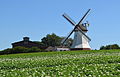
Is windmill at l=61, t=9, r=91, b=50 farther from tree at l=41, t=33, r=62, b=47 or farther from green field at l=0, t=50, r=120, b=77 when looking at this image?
tree at l=41, t=33, r=62, b=47

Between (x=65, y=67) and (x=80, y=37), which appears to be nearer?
(x=65, y=67)

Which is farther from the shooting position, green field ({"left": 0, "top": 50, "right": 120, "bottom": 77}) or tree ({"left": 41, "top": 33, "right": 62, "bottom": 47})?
tree ({"left": 41, "top": 33, "right": 62, "bottom": 47})

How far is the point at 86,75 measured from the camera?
11.3 meters

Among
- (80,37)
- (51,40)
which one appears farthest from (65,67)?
(51,40)

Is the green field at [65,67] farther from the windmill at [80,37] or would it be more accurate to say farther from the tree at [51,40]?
the tree at [51,40]

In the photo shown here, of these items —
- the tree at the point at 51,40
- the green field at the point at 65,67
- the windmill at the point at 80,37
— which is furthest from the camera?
the tree at the point at 51,40

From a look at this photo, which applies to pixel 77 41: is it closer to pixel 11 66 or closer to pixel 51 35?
pixel 11 66

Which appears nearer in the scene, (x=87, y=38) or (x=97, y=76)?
(x=97, y=76)

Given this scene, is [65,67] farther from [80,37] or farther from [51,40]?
[51,40]

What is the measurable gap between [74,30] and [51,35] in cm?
4857

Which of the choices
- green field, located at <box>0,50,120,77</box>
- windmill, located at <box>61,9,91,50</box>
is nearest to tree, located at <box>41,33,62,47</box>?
windmill, located at <box>61,9,91,50</box>

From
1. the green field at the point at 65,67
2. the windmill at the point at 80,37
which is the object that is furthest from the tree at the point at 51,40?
the green field at the point at 65,67

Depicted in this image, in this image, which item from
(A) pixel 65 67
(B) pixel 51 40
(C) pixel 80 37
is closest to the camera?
(A) pixel 65 67

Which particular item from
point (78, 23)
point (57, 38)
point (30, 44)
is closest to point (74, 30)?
point (78, 23)
